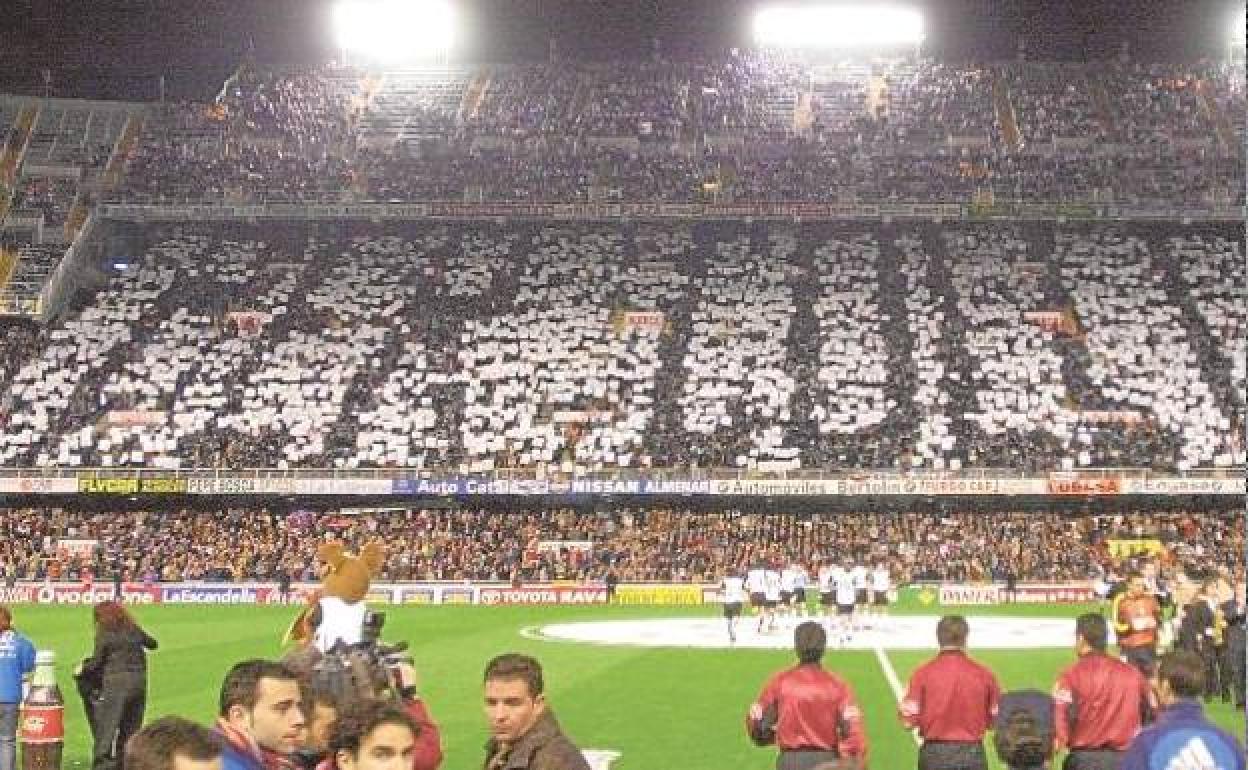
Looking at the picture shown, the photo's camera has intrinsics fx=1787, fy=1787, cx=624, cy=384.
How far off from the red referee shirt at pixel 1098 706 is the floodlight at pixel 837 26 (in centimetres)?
7025

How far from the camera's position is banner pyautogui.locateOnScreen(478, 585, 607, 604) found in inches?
2095

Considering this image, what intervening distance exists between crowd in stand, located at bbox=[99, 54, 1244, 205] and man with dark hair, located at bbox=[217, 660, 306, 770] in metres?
66.1

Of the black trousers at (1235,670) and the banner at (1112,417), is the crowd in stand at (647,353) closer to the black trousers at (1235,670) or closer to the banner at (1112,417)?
the banner at (1112,417)

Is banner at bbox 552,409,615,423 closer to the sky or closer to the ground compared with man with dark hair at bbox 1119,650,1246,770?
→ closer to the sky

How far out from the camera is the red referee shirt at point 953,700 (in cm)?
1233

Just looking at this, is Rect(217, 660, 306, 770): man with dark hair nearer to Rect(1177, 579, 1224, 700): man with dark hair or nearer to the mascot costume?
the mascot costume

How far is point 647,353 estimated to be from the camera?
67.3 metres

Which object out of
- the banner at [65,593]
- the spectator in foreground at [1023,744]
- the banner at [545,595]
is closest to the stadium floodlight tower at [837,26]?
the banner at [545,595]

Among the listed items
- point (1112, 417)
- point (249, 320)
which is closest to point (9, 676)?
point (1112, 417)

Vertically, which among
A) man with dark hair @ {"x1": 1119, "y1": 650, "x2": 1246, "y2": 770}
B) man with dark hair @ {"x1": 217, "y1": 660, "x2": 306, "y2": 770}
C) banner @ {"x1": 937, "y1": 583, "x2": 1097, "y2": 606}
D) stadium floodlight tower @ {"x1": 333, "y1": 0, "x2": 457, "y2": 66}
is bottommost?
man with dark hair @ {"x1": 1119, "y1": 650, "x2": 1246, "y2": 770}

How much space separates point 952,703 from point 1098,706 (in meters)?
0.97

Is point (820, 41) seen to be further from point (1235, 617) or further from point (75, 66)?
point (1235, 617)

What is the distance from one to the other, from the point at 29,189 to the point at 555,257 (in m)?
22.5

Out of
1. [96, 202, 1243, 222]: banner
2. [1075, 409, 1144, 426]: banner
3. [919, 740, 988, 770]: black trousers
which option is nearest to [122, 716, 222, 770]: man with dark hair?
[919, 740, 988, 770]: black trousers
